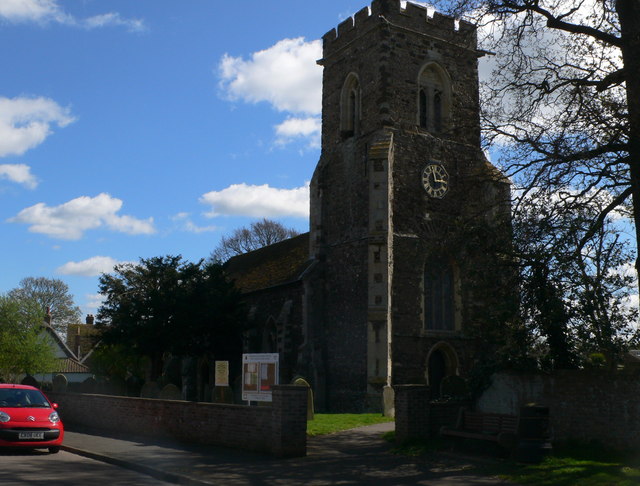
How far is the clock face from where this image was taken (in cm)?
2727

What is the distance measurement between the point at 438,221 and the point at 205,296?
36.0 ft

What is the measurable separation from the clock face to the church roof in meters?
5.79

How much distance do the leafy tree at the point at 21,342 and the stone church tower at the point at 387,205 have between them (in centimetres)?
2205

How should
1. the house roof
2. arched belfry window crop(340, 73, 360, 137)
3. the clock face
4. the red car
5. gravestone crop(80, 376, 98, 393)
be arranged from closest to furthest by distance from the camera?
the red car < the clock face < gravestone crop(80, 376, 98, 393) < arched belfry window crop(340, 73, 360, 137) < the house roof

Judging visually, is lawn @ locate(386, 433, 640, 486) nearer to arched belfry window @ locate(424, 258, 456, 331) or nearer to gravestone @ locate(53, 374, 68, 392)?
arched belfry window @ locate(424, 258, 456, 331)

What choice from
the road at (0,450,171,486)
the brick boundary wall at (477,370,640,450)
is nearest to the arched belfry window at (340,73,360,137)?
the brick boundary wall at (477,370,640,450)

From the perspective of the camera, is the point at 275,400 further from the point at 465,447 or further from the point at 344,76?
the point at 344,76

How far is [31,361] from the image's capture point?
136 ft

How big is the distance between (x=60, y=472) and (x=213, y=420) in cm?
382

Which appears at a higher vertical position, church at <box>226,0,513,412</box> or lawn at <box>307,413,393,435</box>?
church at <box>226,0,513,412</box>

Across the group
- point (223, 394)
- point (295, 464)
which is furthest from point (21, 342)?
point (295, 464)

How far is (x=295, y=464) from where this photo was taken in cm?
1212

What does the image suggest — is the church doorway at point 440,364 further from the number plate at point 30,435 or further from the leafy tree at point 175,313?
the number plate at point 30,435

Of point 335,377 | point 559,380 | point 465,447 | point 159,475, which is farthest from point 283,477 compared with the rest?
point 335,377
